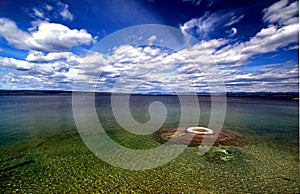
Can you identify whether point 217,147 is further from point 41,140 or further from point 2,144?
point 2,144

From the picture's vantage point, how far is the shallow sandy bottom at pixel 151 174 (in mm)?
8891

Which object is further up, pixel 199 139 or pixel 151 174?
pixel 199 139

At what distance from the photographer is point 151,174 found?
10.5m

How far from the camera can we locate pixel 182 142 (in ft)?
55.2

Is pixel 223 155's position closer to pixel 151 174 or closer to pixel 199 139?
pixel 199 139

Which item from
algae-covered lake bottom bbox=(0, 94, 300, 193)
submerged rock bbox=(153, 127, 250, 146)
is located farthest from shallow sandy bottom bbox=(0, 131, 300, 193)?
submerged rock bbox=(153, 127, 250, 146)

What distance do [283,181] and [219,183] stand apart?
3.67 meters

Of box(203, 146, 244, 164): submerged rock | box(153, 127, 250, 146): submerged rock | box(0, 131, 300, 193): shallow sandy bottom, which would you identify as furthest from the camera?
box(153, 127, 250, 146): submerged rock

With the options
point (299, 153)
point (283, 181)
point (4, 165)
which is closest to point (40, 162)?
point (4, 165)

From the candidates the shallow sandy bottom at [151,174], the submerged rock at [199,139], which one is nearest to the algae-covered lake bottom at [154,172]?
the shallow sandy bottom at [151,174]

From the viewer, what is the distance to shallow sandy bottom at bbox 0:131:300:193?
889 cm

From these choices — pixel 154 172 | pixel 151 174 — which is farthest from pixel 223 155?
pixel 151 174

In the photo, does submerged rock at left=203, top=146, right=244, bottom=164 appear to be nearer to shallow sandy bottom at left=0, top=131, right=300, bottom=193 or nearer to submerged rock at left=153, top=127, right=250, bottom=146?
shallow sandy bottom at left=0, top=131, right=300, bottom=193

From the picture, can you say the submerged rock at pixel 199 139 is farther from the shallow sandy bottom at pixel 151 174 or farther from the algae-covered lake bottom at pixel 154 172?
the shallow sandy bottom at pixel 151 174
